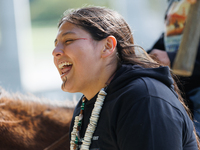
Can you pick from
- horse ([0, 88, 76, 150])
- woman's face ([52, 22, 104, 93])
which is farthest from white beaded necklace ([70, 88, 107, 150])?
horse ([0, 88, 76, 150])

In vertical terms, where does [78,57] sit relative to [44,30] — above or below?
above

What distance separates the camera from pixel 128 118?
977 mm

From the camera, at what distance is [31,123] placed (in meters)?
1.58

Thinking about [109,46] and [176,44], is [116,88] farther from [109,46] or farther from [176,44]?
[176,44]

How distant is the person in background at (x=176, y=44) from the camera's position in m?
1.85

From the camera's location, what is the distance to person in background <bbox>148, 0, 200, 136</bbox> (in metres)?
1.85

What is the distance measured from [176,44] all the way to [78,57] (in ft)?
3.52

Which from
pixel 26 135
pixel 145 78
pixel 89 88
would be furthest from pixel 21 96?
pixel 145 78

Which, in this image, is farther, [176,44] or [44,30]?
[44,30]

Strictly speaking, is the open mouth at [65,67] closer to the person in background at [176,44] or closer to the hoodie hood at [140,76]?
the hoodie hood at [140,76]

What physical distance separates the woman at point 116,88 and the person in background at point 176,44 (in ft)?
1.99

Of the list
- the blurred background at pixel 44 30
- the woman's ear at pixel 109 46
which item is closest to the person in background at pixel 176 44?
the blurred background at pixel 44 30

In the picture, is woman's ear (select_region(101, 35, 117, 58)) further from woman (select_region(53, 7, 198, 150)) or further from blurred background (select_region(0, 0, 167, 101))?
blurred background (select_region(0, 0, 167, 101))

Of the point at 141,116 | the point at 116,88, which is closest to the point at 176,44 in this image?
the point at 116,88
